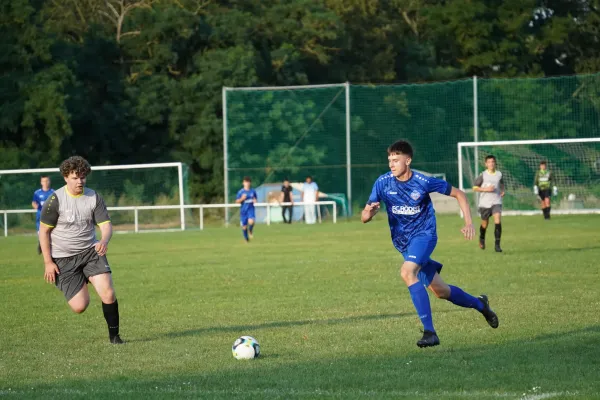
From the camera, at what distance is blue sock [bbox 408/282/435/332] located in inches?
336

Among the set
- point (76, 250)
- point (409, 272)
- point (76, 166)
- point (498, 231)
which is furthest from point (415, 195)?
point (498, 231)

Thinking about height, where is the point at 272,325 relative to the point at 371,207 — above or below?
below

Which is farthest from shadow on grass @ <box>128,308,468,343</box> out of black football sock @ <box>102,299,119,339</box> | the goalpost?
the goalpost

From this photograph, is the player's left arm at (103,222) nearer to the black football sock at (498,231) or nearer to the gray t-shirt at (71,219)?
the gray t-shirt at (71,219)

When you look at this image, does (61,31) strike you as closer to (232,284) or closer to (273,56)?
(273,56)

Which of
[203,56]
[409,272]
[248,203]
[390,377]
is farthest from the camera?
[203,56]

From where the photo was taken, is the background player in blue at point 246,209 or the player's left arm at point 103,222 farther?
the background player in blue at point 246,209

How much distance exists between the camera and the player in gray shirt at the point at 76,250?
9719 millimetres

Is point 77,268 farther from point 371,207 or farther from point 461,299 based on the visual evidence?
point 461,299

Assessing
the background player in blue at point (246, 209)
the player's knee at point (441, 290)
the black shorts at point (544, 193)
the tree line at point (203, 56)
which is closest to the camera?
the player's knee at point (441, 290)

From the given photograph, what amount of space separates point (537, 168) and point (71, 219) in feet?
88.3

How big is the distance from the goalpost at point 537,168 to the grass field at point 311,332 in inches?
554

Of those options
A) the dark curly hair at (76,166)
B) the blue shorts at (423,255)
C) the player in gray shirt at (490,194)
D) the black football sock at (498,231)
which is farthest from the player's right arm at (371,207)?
the player in gray shirt at (490,194)

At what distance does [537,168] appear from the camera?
113 feet
